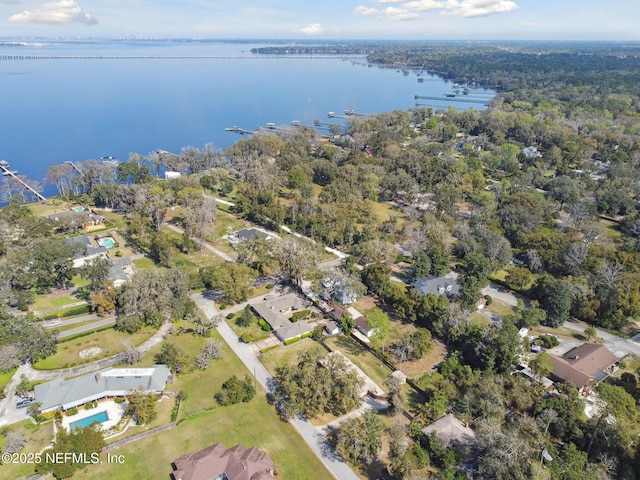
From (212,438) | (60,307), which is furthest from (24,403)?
(212,438)

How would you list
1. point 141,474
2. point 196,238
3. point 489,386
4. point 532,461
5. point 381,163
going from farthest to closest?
point 381,163
point 196,238
point 489,386
point 141,474
point 532,461

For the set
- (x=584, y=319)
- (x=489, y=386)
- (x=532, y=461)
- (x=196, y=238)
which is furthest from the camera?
(x=196, y=238)

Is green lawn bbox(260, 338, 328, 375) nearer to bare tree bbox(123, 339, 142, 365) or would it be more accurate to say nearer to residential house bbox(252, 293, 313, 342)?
residential house bbox(252, 293, 313, 342)

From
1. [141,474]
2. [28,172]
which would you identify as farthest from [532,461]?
[28,172]

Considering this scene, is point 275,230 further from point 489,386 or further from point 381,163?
point 489,386

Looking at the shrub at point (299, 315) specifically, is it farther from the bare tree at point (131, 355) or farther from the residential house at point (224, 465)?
the residential house at point (224, 465)

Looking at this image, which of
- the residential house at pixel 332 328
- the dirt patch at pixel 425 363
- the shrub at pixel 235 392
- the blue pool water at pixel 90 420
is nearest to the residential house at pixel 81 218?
the blue pool water at pixel 90 420

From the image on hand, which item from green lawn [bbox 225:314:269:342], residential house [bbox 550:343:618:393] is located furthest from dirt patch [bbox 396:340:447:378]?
green lawn [bbox 225:314:269:342]
